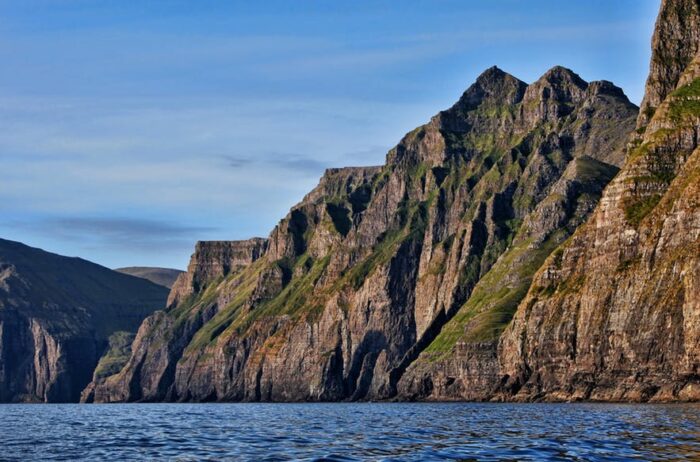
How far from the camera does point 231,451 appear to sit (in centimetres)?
10619

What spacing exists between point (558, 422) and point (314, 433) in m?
34.8

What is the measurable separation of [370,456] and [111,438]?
52.6 metres

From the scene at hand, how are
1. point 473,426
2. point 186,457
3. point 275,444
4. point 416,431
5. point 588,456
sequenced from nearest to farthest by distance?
point 588,456 < point 186,457 < point 275,444 < point 416,431 < point 473,426

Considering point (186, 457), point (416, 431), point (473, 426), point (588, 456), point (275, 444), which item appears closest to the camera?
point (588, 456)

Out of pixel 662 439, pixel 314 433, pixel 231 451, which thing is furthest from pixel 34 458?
pixel 662 439

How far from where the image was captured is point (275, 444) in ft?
379

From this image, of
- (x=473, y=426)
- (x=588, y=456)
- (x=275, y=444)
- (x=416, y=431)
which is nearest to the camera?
(x=588, y=456)

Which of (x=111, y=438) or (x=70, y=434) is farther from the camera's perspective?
(x=70, y=434)

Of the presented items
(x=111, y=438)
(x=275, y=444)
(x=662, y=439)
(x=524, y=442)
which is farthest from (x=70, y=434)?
(x=662, y=439)

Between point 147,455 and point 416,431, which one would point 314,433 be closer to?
point 416,431

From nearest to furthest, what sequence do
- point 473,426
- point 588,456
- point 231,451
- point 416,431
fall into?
point 588,456 < point 231,451 < point 416,431 < point 473,426

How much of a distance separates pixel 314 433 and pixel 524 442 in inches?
1454

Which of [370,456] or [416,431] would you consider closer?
[370,456]

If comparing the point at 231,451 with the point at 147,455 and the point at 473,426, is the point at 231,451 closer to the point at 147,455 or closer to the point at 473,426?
the point at 147,455
